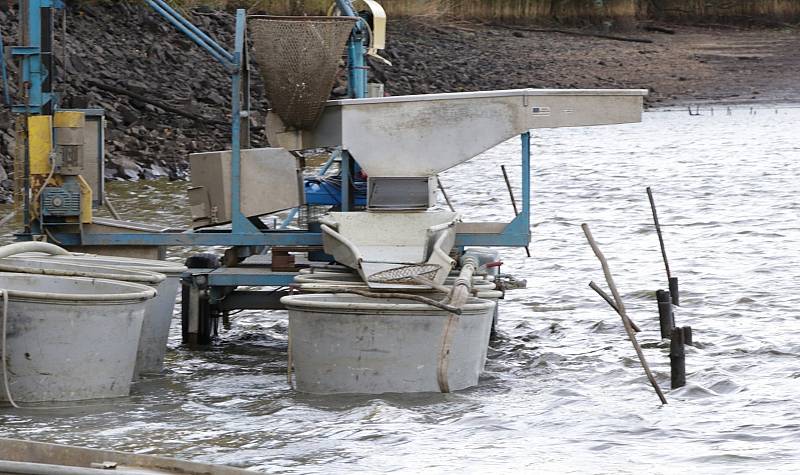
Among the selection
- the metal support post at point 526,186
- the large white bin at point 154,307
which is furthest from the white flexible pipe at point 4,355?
the metal support post at point 526,186

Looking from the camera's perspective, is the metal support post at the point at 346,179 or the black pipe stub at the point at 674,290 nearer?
the metal support post at the point at 346,179

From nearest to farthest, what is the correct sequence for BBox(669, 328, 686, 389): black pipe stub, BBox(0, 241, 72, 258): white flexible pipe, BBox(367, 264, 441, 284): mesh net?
BBox(0, 241, 72, 258): white flexible pipe
BBox(367, 264, 441, 284): mesh net
BBox(669, 328, 686, 389): black pipe stub

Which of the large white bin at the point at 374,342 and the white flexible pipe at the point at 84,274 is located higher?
the white flexible pipe at the point at 84,274

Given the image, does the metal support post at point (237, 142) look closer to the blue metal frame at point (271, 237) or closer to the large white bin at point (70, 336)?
the blue metal frame at point (271, 237)

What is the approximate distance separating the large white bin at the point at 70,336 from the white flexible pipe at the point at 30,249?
0.22 m

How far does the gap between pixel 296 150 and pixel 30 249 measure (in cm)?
248

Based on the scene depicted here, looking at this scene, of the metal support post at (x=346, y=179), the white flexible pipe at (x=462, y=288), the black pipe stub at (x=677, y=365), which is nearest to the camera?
the white flexible pipe at (x=462, y=288)

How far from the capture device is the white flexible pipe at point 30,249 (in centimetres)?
973

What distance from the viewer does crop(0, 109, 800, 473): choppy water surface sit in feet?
28.6

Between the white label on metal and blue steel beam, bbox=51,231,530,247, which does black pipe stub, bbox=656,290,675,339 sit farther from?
the white label on metal

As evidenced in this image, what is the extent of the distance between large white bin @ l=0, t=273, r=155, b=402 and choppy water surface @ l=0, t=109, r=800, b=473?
17cm

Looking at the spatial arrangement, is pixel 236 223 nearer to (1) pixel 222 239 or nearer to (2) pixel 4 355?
(1) pixel 222 239

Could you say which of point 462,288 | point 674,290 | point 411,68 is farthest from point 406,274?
point 411,68

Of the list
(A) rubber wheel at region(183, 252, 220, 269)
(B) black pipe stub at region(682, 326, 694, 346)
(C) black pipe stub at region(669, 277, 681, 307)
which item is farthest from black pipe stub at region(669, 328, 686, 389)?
(A) rubber wheel at region(183, 252, 220, 269)
